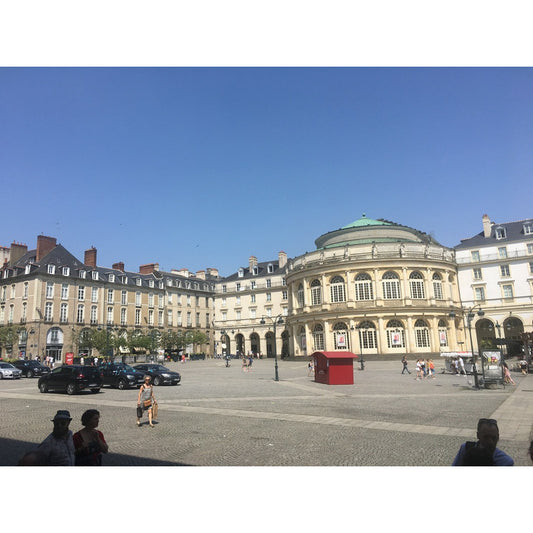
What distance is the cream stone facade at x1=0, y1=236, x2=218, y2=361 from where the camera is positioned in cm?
5675

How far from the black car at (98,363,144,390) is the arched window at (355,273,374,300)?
3471 cm

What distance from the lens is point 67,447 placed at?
5.61 metres

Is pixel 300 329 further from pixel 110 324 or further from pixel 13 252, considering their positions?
pixel 13 252

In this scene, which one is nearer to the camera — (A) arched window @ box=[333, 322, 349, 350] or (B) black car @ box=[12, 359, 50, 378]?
(B) black car @ box=[12, 359, 50, 378]

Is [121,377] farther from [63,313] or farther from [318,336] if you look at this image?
[63,313]

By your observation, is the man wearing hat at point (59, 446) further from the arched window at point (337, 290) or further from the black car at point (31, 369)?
the arched window at point (337, 290)

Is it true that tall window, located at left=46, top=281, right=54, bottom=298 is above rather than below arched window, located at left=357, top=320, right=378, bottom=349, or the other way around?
above

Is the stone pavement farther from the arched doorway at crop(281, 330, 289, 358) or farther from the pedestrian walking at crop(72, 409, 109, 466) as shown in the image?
the arched doorway at crop(281, 330, 289, 358)

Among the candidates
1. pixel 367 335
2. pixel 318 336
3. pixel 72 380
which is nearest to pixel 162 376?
pixel 72 380

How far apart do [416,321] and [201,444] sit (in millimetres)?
→ 48000

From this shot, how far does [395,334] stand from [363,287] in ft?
23.1

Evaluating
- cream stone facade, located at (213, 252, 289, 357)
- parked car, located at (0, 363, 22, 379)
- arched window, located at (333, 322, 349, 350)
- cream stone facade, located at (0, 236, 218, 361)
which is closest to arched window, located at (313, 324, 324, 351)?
arched window, located at (333, 322, 349, 350)

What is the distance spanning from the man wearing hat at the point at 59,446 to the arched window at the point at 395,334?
50.5 metres

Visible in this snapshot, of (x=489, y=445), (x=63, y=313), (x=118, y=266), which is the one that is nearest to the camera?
(x=489, y=445)
